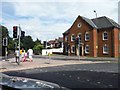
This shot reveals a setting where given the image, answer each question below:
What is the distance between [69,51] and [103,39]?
10.7 m

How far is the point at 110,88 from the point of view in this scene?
10.7 meters

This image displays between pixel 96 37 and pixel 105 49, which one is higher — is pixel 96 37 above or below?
above

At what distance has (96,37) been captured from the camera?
59031 millimetres

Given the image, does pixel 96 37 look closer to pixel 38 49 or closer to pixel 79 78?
pixel 38 49

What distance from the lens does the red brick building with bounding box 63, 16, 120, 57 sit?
2188 inches

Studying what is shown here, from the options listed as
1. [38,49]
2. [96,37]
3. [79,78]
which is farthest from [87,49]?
[79,78]

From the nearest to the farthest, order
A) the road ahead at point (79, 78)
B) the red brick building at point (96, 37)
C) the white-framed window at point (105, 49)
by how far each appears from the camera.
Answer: the road ahead at point (79, 78) < the red brick building at point (96, 37) < the white-framed window at point (105, 49)

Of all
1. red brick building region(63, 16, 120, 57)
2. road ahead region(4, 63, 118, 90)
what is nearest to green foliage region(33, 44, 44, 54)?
red brick building region(63, 16, 120, 57)

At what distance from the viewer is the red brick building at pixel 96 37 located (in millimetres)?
55562

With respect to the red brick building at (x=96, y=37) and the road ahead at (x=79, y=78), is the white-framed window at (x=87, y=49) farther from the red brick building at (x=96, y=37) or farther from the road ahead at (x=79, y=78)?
the road ahead at (x=79, y=78)

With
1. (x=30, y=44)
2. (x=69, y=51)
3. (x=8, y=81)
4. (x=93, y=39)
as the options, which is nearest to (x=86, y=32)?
(x=93, y=39)

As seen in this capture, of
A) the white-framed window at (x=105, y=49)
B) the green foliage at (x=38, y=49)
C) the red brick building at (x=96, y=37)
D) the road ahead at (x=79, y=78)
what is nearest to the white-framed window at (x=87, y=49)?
the red brick building at (x=96, y=37)

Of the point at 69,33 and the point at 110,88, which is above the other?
the point at 69,33

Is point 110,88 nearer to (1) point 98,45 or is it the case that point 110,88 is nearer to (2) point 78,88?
(2) point 78,88
